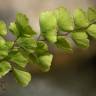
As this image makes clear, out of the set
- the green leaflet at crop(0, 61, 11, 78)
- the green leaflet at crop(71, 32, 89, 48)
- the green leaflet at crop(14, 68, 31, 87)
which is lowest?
the green leaflet at crop(14, 68, 31, 87)

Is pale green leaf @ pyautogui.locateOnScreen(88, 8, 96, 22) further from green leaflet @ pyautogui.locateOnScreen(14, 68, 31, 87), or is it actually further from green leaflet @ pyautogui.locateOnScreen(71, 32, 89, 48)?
green leaflet @ pyautogui.locateOnScreen(14, 68, 31, 87)

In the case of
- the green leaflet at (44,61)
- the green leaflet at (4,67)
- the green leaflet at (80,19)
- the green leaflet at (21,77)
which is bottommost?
the green leaflet at (21,77)

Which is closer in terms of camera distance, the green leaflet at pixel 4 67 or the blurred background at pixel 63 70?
the green leaflet at pixel 4 67

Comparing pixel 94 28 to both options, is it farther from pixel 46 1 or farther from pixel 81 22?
pixel 46 1

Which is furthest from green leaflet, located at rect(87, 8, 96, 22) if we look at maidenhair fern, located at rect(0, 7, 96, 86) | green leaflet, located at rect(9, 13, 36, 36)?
green leaflet, located at rect(9, 13, 36, 36)

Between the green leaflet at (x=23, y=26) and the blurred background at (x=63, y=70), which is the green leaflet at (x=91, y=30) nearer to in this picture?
the green leaflet at (x=23, y=26)

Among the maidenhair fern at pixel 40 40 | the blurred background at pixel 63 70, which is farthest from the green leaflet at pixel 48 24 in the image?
the blurred background at pixel 63 70

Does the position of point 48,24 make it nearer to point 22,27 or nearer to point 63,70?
point 22,27
